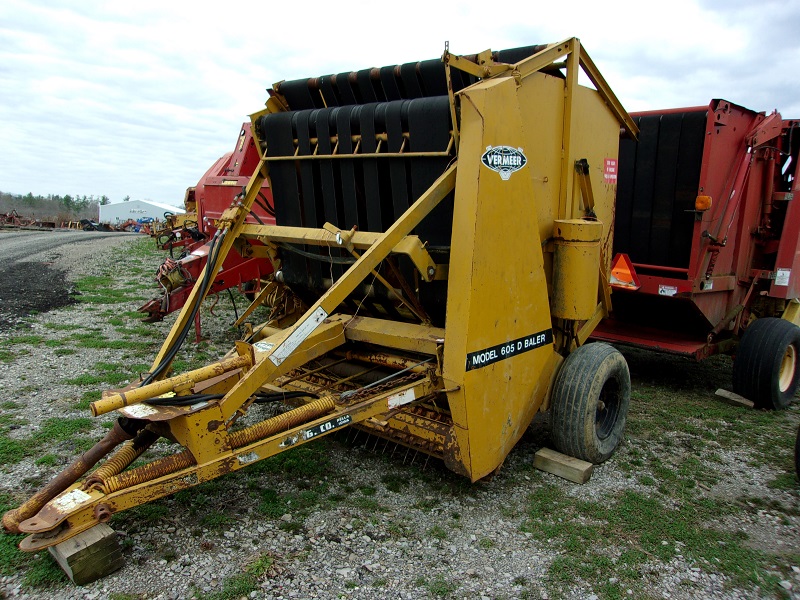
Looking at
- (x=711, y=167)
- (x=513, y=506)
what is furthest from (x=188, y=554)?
(x=711, y=167)

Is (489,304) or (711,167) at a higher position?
(711,167)

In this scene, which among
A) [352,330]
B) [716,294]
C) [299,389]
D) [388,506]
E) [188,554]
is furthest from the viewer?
[716,294]

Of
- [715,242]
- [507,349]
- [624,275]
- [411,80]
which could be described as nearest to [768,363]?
[715,242]

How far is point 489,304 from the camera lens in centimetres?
341

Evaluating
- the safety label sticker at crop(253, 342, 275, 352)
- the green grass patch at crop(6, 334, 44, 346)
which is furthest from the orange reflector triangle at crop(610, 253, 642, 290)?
the green grass patch at crop(6, 334, 44, 346)

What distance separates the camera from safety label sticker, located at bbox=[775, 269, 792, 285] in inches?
234

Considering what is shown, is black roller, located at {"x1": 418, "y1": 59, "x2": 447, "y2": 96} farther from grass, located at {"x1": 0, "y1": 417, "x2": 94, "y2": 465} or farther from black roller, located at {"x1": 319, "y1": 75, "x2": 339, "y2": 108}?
grass, located at {"x1": 0, "y1": 417, "x2": 94, "y2": 465}

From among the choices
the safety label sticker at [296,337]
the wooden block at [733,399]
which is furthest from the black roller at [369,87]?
the wooden block at [733,399]

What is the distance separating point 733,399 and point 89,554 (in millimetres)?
5505

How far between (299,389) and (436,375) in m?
1.26

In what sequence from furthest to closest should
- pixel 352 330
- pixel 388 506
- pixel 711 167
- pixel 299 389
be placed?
pixel 711 167, pixel 299 389, pixel 352 330, pixel 388 506

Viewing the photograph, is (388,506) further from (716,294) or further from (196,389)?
(716,294)

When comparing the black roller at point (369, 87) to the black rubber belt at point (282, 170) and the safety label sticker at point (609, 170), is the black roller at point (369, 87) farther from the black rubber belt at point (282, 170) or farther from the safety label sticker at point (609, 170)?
the safety label sticker at point (609, 170)

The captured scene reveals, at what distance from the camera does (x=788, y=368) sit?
5812 mm
